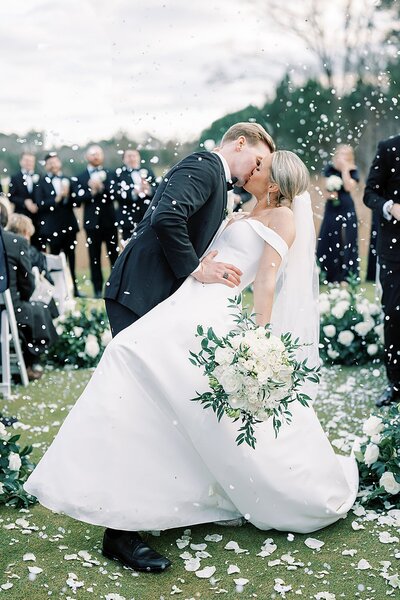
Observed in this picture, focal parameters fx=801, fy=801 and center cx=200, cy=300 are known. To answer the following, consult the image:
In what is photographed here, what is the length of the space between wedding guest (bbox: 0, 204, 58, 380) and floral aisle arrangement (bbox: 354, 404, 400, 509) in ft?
10.9

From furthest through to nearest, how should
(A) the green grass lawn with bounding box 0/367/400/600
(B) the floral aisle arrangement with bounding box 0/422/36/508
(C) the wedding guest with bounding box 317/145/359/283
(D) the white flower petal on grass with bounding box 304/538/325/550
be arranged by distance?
(C) the wedding guest with bounding box 317/145/359/283
(B) the floral aisle arrangement with bounding box 0/422/36/508
(D) the white flower petal on grass with bounding box 304/538/325/550
(A) the green grass lawn with bounding box 0/367/400/600

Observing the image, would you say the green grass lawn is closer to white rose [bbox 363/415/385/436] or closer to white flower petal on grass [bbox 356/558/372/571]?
white flower petal on grass [bbox 356/558/372/571]

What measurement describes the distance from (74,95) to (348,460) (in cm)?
355

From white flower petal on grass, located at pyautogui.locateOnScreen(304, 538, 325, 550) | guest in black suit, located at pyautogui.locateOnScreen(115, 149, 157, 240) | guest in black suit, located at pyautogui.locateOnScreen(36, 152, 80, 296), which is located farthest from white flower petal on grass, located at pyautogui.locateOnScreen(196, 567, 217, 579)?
guest in black suit, located at pyautogui.locateOnScreen(36, 152, 80, 296)

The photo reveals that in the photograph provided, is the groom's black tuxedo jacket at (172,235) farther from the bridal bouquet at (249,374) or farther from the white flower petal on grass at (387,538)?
the white flower petal on grass at (387,538)

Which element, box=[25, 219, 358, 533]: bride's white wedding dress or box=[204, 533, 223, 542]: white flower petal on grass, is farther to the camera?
box=[204, 533, 223, 542]: white flower petal on grass

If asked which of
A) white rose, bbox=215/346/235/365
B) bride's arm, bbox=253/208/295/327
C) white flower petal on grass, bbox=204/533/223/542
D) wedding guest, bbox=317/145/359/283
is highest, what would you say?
bride's arm, bbox=253/208/295/327

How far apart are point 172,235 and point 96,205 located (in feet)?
26.4

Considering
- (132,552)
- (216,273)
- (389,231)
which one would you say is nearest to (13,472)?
(132,552)

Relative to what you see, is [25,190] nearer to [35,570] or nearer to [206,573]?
[35,570]

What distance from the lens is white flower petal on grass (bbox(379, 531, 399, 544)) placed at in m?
3.42

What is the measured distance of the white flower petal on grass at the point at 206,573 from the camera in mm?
3148

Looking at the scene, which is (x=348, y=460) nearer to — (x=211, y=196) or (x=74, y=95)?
(x=211, y=196)

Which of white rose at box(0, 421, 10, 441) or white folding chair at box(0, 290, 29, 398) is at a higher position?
white rose at box(0, 421, 10, 441)
